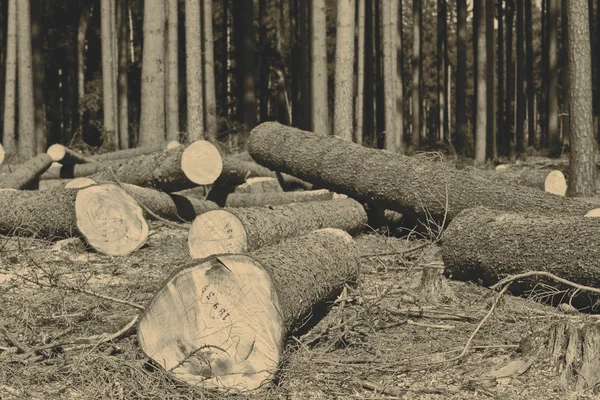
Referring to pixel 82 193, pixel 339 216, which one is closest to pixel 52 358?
pixel 82 193

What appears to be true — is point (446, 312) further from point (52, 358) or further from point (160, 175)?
point (160, 175)

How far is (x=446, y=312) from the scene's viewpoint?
19.8 feet

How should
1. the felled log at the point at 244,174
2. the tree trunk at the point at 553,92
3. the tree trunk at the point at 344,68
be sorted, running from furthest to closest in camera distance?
1. the tree trunk at the point at 553,92
2. the tree trunk at the point at 344,68
3. the felled log at the point at 244,174

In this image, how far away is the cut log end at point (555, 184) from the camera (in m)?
11.0

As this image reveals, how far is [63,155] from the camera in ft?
39.1

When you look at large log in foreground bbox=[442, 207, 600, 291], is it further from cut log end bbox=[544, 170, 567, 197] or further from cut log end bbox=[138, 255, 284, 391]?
cut log end bbox=[544, 170, 567, 197]

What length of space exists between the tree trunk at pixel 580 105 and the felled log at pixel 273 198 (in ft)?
11.0

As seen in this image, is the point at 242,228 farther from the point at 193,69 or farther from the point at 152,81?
the point at 152,81

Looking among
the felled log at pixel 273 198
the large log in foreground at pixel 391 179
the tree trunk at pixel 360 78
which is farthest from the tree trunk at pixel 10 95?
the large log in foreground at pixel 391 179

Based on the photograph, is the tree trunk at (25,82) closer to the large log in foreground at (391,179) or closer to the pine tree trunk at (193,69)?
the pine tree trunk at (193,69)

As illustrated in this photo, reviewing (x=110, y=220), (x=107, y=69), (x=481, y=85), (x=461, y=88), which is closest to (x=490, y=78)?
(x=481, y=85)

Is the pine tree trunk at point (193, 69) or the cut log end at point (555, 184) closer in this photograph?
the cut log end at point (555, 184)

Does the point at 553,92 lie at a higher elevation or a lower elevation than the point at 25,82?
lower

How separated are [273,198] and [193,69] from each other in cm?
503
